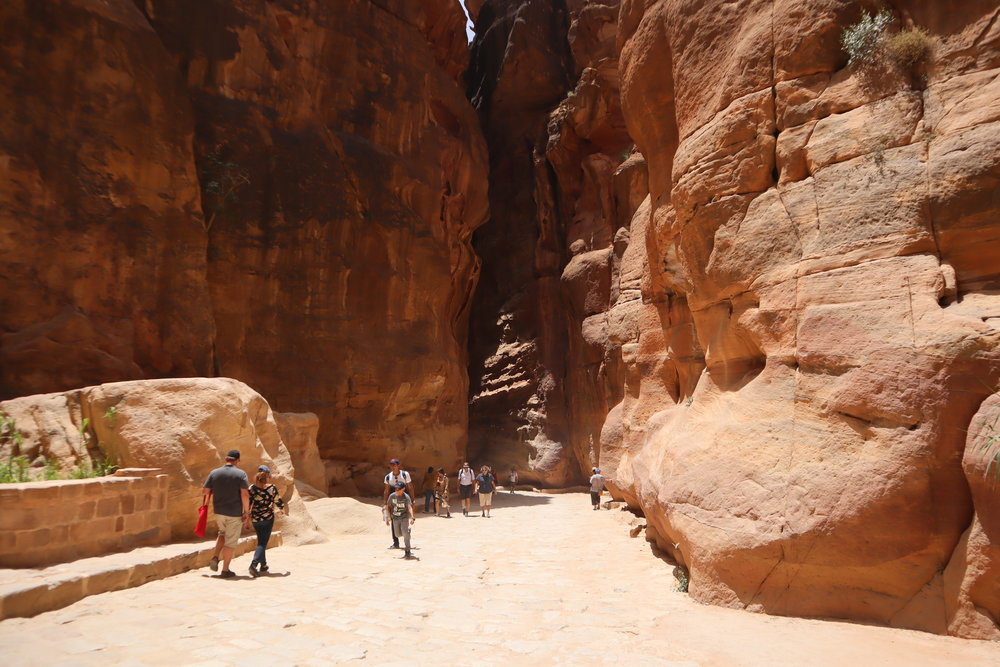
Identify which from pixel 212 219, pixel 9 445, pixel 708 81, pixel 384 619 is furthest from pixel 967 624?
pixel 212 219

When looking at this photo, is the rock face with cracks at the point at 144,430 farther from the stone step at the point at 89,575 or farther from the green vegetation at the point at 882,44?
the green vegetation at the point at 882,44

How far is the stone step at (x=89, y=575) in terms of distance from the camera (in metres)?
5.09

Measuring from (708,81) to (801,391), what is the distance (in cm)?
465

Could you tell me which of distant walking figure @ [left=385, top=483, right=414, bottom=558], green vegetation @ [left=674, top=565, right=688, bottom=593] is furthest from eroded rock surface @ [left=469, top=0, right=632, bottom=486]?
green vegetation @ [left=674, top=565, right=688, bottom=593]

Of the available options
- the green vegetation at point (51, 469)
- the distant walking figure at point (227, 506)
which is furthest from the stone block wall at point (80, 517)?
the distant walking figure at point (227, 506)

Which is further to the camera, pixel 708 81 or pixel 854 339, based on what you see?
pixel 708 81

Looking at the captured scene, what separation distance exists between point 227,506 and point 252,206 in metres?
12.1

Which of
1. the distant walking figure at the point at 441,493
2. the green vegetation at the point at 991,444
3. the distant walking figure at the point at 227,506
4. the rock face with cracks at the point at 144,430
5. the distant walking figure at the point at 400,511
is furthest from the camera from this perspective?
the distant walking figure at the point at 441,493

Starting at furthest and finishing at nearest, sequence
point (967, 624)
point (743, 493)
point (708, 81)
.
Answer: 1. point (708, 81)
2. point (743, 493)
3. point (967, 624)

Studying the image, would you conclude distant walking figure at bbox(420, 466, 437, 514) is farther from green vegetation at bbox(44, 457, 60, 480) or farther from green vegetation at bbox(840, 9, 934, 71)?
green vegetation at bbox(840, 9, 934, 71)

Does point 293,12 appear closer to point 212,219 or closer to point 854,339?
point 212,219

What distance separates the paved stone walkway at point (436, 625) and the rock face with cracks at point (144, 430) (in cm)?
131

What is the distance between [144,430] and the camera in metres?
8.26

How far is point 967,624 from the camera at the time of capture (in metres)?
4.80
